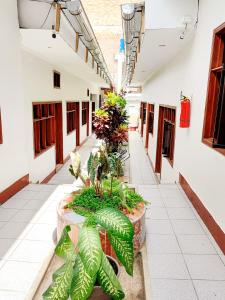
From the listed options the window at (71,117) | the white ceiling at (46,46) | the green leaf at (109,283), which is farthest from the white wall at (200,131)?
the window at (71,117)

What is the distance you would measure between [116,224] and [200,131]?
2.47 m

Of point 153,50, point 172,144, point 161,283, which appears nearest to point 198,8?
point 153,50

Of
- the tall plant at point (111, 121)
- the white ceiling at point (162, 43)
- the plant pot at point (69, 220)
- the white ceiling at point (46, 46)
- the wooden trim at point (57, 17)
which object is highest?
the wooden trim at point (57, 17)

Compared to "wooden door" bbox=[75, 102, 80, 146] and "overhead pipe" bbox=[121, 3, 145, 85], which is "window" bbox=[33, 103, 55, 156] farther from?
"wooden door" bbox=[75, 102, 80, 146]

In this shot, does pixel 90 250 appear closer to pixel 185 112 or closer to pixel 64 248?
pixel 64 248

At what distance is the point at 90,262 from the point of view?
1297mm

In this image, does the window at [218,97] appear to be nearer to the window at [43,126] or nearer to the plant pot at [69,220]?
the plant pot at [69,220]

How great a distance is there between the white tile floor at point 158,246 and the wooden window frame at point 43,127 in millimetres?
1812

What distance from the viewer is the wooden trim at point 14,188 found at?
3680mm

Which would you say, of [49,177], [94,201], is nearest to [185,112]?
[94,201]

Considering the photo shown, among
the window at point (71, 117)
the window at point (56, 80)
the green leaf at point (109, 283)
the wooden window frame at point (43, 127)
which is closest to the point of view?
the green leaf at point (109, 283)

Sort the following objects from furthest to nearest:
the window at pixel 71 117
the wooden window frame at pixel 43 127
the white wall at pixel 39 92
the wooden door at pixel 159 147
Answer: the window at pixel 71 117
the wooden door at pixel 159 147
the wooden window frame at pixel 43 127
the white wall at pixel 39 92

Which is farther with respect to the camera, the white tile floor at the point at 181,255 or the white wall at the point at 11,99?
the white wall at the point at 11,99

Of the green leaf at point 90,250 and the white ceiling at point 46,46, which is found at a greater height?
the white ceiling at point 46,46
